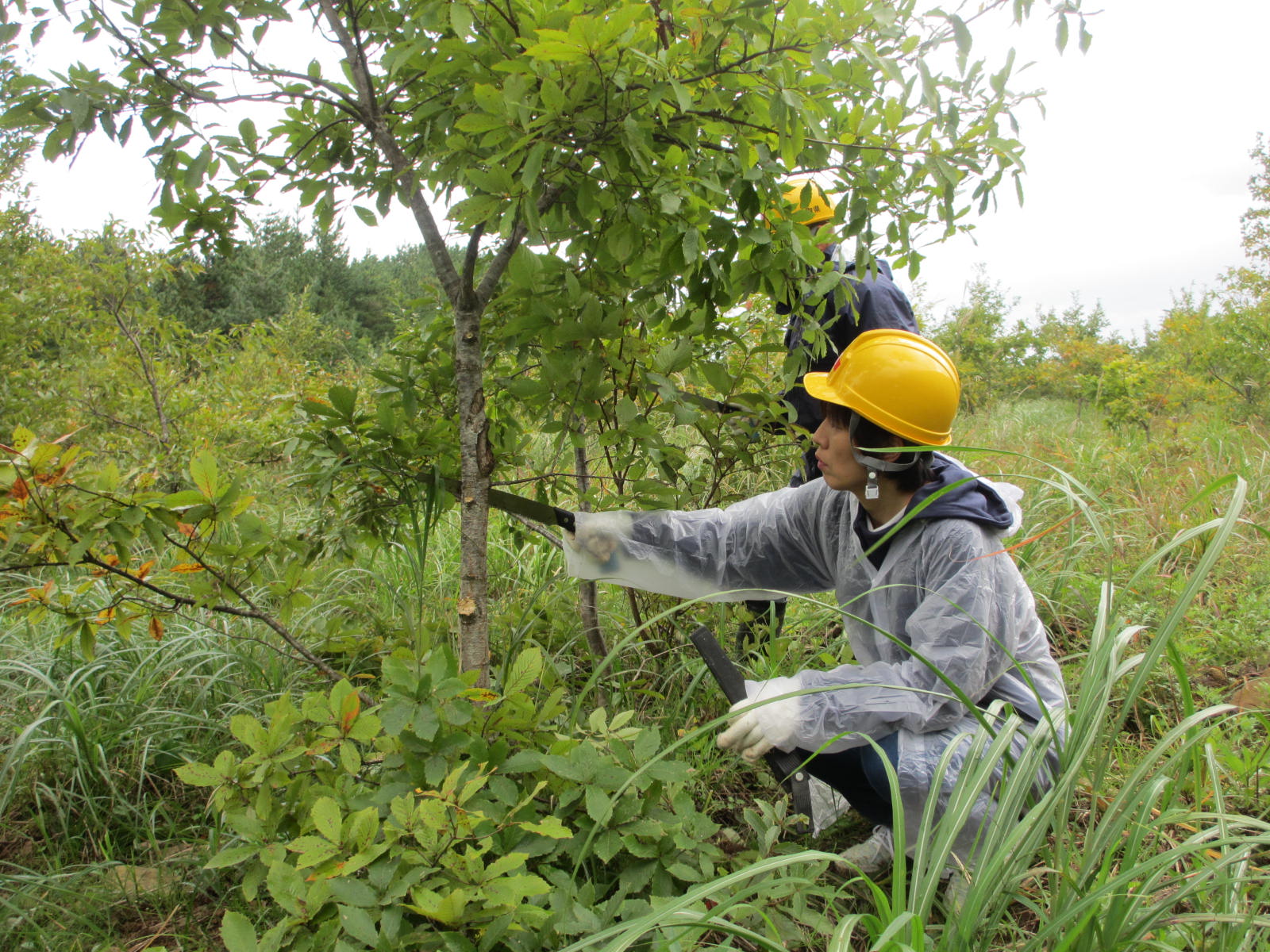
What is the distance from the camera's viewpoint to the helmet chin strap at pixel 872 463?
1.74 m

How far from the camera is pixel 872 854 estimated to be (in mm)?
1890

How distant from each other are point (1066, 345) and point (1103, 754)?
1239cm

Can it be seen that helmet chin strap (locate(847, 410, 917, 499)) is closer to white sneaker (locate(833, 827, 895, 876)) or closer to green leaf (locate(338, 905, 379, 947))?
white sneaker (locate(833, 827, 895, 876))

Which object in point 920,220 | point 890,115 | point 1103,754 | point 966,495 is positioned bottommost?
point 1103,754

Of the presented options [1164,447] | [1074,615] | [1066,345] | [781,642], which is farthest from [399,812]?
[1066,345]

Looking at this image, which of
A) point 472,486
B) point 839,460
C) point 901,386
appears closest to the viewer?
point 472,486

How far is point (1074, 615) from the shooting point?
10.00 ft

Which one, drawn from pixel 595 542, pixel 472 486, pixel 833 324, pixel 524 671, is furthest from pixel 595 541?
pixel 833 324

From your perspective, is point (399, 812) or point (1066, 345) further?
point (1066, 345)

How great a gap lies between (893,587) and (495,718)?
0.95 metres

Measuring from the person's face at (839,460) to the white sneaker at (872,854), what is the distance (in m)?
0.88

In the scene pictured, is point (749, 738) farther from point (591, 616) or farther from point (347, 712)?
point (347, 712)

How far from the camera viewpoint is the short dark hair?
1.80m

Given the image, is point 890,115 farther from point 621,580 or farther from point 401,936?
point 401,936
